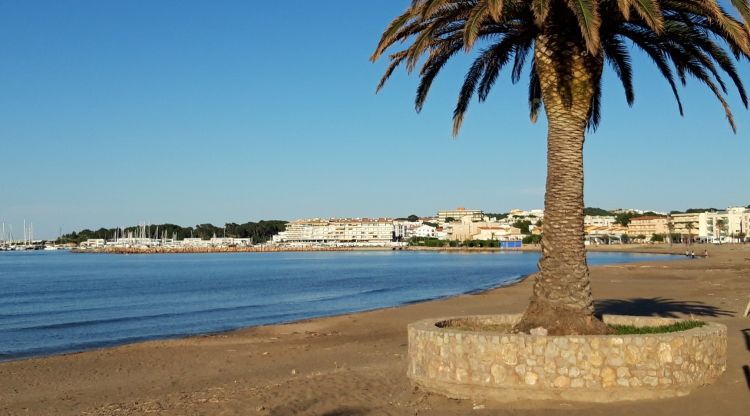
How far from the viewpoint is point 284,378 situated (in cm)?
1309

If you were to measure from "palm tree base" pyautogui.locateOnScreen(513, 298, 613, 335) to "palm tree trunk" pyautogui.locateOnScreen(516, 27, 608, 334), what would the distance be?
15 mm

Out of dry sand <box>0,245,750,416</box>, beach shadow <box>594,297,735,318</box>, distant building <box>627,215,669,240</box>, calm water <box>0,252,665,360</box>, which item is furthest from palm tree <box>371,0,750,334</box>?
distant building <box>627,215,669,240</box>

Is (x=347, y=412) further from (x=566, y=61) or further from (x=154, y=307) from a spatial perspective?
(x=154, y=307)

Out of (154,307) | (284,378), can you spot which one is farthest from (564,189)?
(154,307)

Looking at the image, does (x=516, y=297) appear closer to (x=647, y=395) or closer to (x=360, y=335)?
(x=360, y=335)

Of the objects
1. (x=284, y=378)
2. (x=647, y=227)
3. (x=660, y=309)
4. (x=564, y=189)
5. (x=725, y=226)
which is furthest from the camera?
(x=647, y=227)

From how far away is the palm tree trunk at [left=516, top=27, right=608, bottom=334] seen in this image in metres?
10.1

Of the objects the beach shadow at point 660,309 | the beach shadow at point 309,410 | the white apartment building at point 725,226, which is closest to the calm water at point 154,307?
the beach shadow at point 660,309

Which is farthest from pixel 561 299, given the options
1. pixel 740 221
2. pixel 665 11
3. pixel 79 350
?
pixel 740 221

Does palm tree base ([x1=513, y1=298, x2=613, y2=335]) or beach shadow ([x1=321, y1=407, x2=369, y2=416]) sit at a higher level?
palm tree base ([x1=513, y1=298, x2=613, y2=335])

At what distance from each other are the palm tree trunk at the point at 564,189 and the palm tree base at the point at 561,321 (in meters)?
0.01

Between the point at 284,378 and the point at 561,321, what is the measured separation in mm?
5634

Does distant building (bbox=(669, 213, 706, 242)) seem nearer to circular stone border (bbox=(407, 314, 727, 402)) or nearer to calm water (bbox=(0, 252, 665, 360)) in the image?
calm water (bbox=(0, 252, 665, 360))

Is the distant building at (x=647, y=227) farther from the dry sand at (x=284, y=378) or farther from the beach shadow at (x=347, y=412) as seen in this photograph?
the beach shadow at (x=347, y=412)
